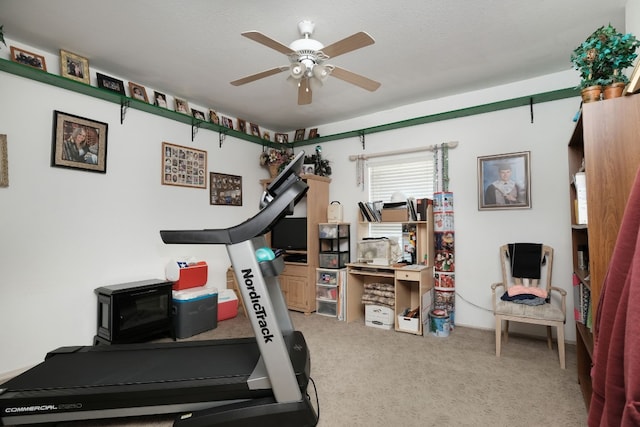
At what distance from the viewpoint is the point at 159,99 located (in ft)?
11.2

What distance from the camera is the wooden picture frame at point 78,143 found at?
2.65 m

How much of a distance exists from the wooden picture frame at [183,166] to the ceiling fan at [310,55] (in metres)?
1.59

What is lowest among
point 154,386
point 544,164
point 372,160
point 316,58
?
point 154,386

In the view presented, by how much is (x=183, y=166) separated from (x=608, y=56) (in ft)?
12.3

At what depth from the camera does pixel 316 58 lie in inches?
85.5

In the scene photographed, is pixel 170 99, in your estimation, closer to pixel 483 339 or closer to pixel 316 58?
pixel 316 58

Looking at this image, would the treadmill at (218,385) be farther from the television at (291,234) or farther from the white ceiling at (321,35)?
the television at (291,234)

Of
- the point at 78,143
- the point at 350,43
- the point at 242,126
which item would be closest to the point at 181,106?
the point at 242,126

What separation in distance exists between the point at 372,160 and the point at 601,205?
9.25 ft

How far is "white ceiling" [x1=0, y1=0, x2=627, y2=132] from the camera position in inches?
84.7

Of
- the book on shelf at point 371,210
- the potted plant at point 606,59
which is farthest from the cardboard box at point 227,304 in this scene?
the potted plant at point 606,59

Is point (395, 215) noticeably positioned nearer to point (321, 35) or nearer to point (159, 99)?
point (321, 35)

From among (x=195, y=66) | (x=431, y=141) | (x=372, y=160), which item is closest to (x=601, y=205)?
(x=431, y=141)

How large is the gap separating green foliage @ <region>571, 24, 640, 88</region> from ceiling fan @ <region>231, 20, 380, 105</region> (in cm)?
118
